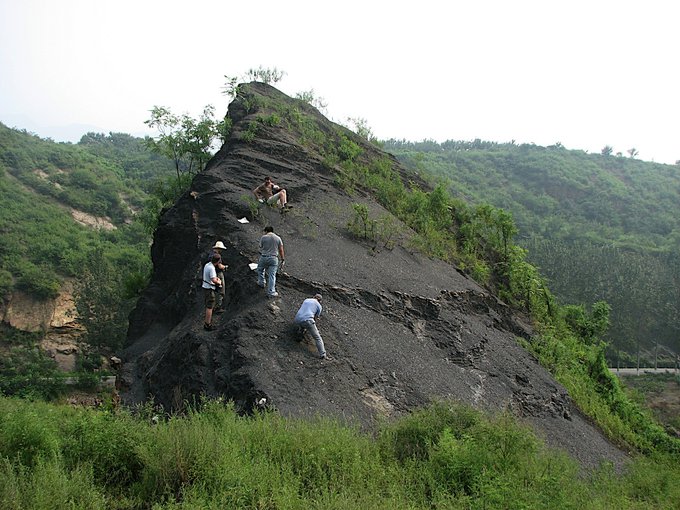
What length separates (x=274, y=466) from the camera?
5.12 metres

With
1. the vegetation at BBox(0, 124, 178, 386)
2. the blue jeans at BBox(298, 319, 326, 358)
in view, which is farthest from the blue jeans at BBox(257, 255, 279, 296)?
the vegetation at BBox(0, 124, 178, 386)

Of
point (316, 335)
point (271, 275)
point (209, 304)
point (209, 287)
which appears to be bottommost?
point (316, 335)

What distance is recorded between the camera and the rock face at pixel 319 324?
7594 millimetres

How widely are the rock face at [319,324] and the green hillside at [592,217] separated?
677 cm

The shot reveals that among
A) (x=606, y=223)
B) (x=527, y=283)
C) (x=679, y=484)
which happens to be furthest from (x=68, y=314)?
(x=606, y=223)

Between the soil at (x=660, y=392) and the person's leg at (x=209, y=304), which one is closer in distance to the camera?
the person's leg at (x=209, y=304)

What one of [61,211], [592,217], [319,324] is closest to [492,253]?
[319,324]

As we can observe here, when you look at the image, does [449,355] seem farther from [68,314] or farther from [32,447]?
[68,314]

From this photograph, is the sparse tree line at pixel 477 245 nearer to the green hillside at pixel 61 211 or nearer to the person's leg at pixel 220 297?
the person's leg at pixel 220 297

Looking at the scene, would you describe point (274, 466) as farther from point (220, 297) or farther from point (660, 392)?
point (660, 392)

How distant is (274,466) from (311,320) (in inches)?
112

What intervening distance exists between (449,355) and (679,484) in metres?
3.83

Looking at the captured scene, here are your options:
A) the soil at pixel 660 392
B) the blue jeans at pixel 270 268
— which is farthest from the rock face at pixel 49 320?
the soil at pixel 660 392

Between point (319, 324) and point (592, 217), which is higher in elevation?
point (592, 217)
